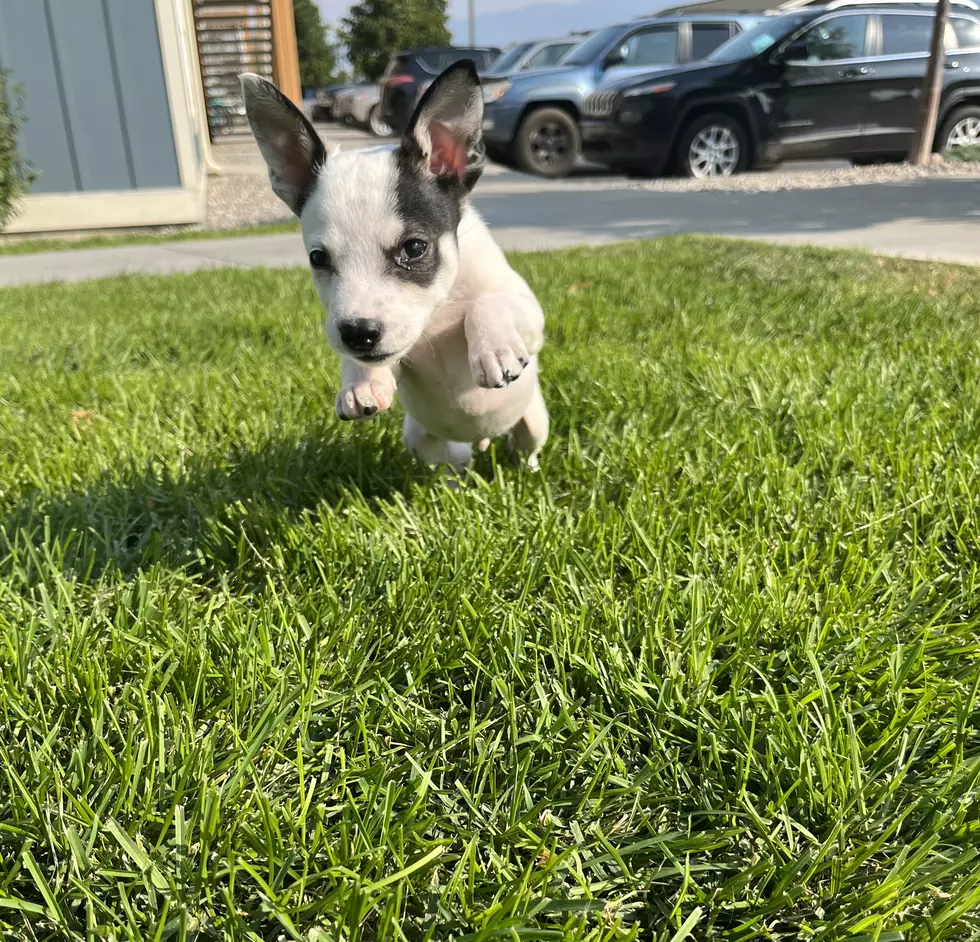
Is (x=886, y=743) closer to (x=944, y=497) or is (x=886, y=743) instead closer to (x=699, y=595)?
(x=699, y=595)

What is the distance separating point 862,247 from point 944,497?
205 inches

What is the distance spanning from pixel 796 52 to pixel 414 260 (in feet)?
41.8

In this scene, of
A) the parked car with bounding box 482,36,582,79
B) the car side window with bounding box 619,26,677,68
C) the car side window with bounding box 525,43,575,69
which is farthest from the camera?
the car side window with bounding box 525,43,575,69

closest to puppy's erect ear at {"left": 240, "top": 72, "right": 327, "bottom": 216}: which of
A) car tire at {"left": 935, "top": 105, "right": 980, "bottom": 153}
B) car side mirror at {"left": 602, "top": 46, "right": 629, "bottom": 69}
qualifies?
car tire at {"left": 935, "top": 105, "right": 980, "bottom": 153}

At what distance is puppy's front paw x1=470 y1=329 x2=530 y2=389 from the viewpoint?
191cm

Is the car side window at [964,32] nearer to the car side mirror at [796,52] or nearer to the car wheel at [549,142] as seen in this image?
the car side mirror at [796,52]

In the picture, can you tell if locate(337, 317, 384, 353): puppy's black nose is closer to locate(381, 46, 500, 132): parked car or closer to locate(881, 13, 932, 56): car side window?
locate(881, 13, 932, 56): car side window

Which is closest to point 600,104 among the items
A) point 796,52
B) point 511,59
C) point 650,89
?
point 650,89

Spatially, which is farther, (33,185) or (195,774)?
(33,185)

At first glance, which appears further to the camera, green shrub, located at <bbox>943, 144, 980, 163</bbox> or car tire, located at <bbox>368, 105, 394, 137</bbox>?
car tire, located at <bbox>368, 105, 394, 137</bbox>

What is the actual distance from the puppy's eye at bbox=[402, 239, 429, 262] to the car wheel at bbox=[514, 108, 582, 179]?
14.0 metres

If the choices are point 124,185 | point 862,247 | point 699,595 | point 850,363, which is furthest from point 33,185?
point 699,595

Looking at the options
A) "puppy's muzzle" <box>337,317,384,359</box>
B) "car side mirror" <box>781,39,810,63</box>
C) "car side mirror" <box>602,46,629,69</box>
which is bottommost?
"puppy's muzzle" <box>337,317,384,359</box>

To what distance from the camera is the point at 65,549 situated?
227cm
